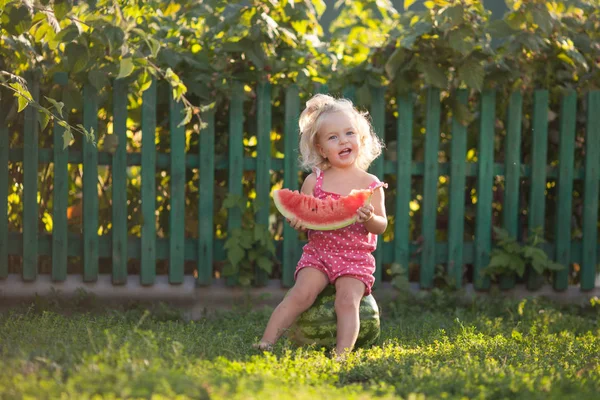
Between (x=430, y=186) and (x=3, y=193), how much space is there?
11.1 feet

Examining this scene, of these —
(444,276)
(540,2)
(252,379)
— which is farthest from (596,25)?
(252,379)

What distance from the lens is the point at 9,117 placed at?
651cm

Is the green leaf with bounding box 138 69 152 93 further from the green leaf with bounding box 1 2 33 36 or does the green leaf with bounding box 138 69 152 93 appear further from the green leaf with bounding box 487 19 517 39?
the green leaf with bounding box 487 19 517 39

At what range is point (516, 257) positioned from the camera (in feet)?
22.9

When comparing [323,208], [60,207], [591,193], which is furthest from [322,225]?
[591,193]

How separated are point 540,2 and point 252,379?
4.47 m

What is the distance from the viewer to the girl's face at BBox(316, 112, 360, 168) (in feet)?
17.2

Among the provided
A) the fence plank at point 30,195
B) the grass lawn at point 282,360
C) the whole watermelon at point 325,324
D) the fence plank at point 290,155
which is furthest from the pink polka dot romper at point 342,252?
the fence plank at point 30,195

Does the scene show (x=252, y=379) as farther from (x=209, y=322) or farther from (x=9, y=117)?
(x=9, y=117)

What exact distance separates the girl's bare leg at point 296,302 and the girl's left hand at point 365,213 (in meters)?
0.46

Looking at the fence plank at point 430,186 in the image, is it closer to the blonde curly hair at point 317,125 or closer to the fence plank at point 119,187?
the blonde curly hair at point 317,125

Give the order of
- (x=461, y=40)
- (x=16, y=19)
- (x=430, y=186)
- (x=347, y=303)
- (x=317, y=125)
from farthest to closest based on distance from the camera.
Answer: (x=430, y=186), (x=461, y=40), (x=16, y=19), (x=317, y=125), (x=347, y=303)

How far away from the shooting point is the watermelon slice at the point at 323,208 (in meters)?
4.94

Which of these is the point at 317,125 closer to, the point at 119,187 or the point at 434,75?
the point at 434,75
